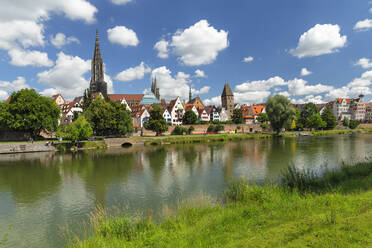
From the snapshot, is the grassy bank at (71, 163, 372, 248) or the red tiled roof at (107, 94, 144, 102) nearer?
the grassy bank at (71, 163, 372, 248)

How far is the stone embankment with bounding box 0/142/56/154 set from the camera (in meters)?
40.5

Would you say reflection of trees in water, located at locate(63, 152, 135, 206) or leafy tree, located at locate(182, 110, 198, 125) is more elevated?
leafy tree, located at locate(182, 110, 198, 125)

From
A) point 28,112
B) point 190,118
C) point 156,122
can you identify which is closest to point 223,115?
point 190,118

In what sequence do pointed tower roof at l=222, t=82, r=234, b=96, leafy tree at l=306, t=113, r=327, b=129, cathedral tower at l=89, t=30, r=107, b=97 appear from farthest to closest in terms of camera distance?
1. pointed tower roof at l=222, t=82, r=234, b=96
2. cathedral tower at l=89, t=30, r=107, b=97
3. leafy tree at l=306, t=113, r=327, b=129

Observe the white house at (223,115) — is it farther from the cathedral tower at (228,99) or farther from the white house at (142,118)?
the white house at (142,118)

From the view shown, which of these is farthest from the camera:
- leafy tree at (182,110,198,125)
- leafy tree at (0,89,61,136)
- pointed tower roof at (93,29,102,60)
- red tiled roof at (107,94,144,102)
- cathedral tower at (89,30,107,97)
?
red tiled roof at (107,94,144,102)

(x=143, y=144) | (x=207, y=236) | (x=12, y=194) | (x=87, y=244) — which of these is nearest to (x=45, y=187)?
(x=12, y=194)

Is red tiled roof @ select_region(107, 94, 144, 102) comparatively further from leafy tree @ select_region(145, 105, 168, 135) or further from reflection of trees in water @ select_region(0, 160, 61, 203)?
reflection of trees in water @ select_region(0, 160, 61, 203)

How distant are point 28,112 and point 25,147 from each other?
8.11m

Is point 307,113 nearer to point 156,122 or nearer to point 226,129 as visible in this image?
point 226,129

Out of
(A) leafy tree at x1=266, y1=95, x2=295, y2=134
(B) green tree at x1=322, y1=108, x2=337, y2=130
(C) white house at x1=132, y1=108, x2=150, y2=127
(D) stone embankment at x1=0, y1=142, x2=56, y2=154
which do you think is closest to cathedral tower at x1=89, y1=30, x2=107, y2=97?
(C) white house at x1=132, y1=108, x2=150, y2=127

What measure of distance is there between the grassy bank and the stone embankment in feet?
133

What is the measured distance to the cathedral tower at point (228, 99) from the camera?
11562 centimetres

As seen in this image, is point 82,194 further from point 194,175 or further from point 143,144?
point 143,144
